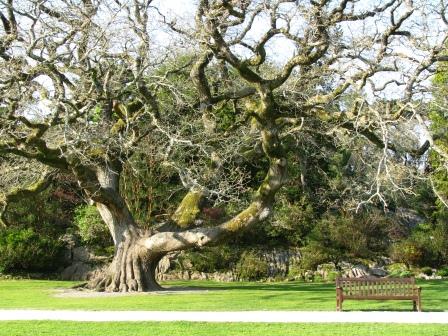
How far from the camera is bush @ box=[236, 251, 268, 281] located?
102 feet

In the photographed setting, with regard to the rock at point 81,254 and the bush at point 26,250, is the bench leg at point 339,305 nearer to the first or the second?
the bush at point 26,250

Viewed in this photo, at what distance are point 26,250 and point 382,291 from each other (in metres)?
19.3

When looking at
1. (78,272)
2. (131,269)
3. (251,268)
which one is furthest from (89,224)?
(131,269)

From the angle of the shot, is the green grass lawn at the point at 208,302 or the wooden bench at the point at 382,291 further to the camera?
the green grass lawn at the point at 208,302

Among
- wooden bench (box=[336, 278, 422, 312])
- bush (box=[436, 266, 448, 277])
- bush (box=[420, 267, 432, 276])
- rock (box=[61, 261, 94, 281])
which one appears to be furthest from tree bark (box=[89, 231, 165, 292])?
bush (box=[436, 266, 448, 277])

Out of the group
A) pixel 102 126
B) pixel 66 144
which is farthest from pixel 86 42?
pixel 102 126

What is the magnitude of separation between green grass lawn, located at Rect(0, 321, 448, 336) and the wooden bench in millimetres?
2858

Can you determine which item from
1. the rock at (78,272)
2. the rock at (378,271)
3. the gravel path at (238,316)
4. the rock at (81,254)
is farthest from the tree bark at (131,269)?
the rock at (378,271)

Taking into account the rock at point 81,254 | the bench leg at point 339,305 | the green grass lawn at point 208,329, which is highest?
the rock at point 81,254

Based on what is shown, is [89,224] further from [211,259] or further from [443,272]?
[443,272]

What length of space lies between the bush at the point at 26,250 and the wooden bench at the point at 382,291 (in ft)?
60.6

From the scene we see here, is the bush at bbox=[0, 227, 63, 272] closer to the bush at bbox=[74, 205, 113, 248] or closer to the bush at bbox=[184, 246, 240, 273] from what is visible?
the bush at bbox=[74, 205, 113, 248]

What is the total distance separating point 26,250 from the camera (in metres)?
30.1

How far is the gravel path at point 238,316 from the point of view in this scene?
12922 mm
